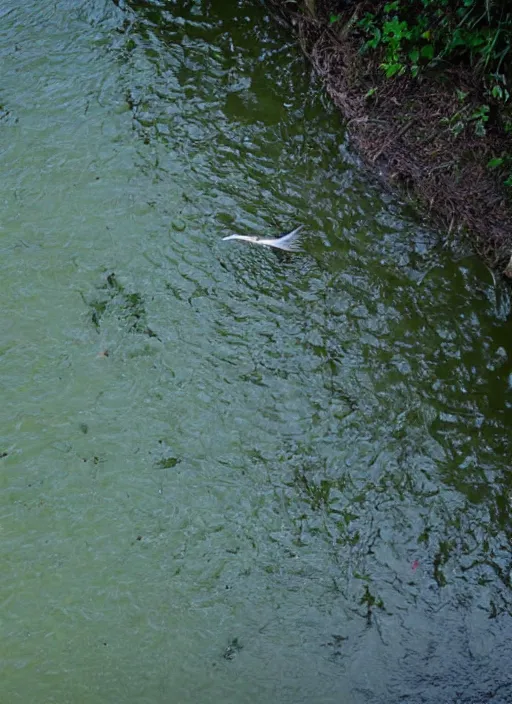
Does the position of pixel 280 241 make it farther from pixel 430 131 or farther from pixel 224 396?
pixel 430 131

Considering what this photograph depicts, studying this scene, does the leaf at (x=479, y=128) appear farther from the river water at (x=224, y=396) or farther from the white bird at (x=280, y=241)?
the white bird at (x=280, y=241)

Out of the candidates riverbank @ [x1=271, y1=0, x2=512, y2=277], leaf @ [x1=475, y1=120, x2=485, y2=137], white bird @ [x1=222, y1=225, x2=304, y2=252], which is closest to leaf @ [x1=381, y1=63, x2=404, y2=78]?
riverbank @ [x1=271, y1=0, x2=512, y2=277]

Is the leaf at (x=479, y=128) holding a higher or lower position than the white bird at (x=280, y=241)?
higher

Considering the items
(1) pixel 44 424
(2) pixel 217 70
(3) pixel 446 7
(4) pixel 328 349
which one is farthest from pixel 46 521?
(3) pixel 446 7

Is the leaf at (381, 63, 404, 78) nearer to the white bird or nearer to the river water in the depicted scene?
the river water

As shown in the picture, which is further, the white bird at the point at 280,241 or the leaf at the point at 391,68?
the leaf at the point at 391,68

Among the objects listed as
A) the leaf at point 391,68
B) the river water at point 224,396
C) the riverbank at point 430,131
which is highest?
the leaf at point 391,68

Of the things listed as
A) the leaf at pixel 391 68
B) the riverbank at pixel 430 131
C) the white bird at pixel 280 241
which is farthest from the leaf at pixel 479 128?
the white bird at pixel 280 241
